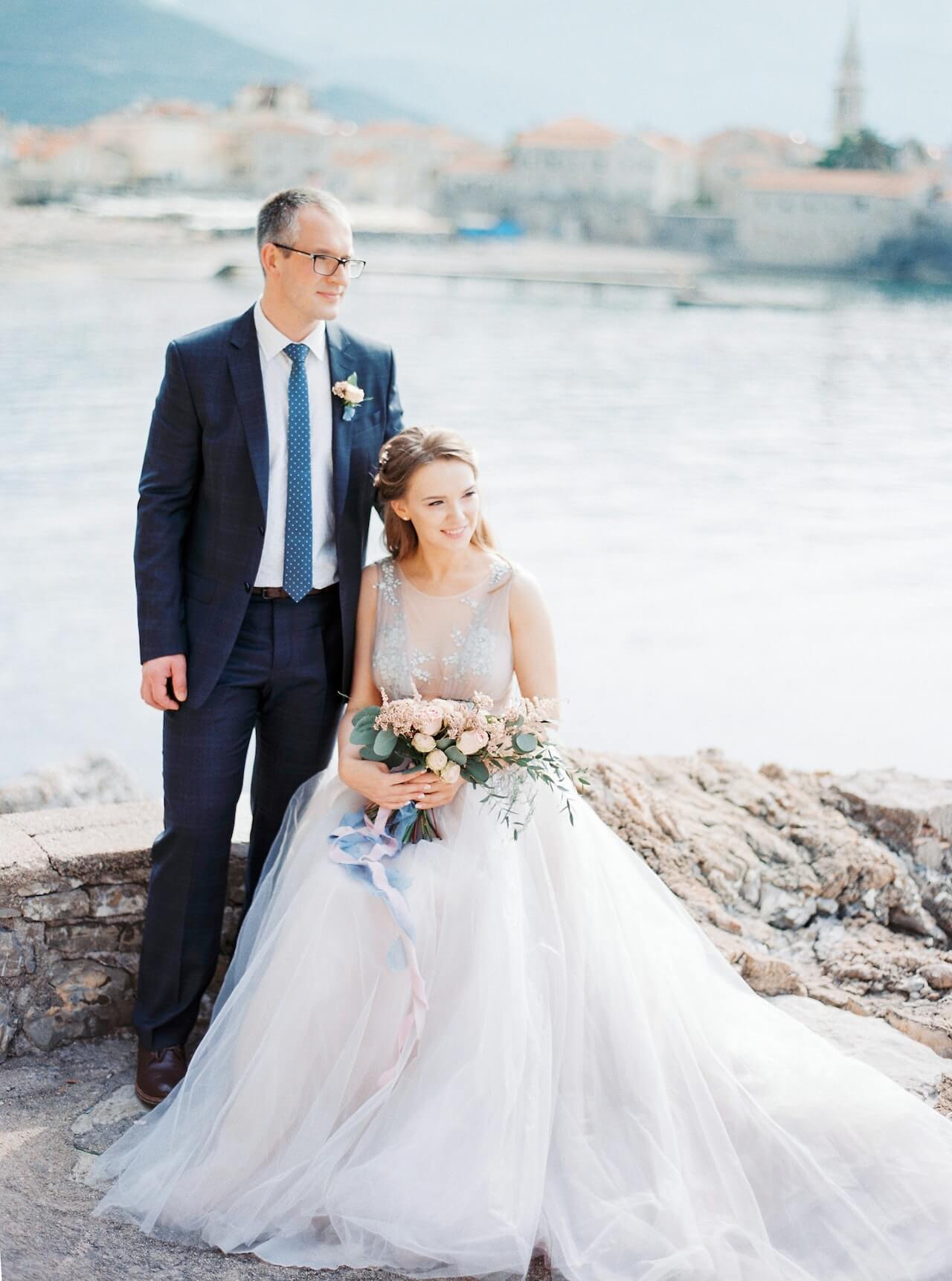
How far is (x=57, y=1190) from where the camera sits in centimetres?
199

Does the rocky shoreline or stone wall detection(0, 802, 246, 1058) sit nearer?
stone wall detection(0, 802, 246, 1058)

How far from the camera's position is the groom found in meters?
2.14

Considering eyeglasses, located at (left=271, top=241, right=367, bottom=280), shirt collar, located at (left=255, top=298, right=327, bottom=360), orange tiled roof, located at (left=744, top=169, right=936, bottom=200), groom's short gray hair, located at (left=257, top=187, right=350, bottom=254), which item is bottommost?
shirt collar, located at (left=255, top=298, right=327, bottom=360)

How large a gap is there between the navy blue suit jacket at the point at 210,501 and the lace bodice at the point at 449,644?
0.10 metres

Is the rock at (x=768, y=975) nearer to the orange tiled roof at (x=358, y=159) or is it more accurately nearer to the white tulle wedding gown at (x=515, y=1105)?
the white tulle wedding gown at (x=515, y=1105)

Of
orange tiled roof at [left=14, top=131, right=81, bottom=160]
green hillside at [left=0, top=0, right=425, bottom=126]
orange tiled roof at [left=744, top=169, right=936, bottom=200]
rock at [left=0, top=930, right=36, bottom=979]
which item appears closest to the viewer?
rock at [left=0, top=930, right=36, bottom=979]

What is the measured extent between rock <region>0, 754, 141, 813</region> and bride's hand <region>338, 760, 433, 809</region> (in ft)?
7.55

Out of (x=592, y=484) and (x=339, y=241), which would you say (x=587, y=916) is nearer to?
(x=339, y=241)

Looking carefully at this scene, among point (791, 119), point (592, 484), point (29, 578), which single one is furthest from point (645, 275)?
point (29, 578)

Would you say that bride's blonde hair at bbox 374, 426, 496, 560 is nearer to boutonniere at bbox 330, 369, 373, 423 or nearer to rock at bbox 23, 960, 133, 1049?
boutonniere at bbox 330, 369, 373, 423

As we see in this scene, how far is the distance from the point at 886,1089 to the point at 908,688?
10.2 meters

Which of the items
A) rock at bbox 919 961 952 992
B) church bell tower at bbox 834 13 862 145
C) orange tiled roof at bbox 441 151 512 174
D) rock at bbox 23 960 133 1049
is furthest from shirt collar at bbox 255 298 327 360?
church bell tower at bbox 834 13 862 145

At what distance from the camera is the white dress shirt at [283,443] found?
2.18 m

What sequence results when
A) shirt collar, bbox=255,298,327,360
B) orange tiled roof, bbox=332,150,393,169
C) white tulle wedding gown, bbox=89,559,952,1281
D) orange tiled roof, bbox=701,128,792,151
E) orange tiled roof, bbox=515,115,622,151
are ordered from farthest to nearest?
orange tiled roof, bbox=515,115,622,151 < orange tiled roof, bbox=701,128,792,151 < orange tiled roof, bbox=332,150,393,169 < shirt collar, bbox=255,298,327,360 < white tulle wedding gown, bbox=89,559,952,1281
